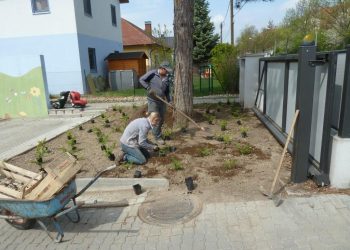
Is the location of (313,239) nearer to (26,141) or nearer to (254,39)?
(26,141)

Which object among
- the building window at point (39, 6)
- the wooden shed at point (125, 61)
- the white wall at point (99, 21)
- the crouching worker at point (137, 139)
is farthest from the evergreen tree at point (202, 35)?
the crouching worker at point (137, 139)

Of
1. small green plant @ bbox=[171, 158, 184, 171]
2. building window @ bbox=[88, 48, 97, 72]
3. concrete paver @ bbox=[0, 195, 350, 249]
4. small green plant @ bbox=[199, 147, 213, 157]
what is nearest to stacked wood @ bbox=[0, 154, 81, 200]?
concrete paver @ bbox=[0, 195, 350, 249]

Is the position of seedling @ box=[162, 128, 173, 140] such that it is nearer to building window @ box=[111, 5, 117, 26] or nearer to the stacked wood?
the stacked wood

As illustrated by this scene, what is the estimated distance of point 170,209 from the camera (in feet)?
13.6

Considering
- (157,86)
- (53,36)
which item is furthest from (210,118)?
(53,36)

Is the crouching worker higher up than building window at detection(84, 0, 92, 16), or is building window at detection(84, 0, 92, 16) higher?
building window at detection(84, 0, 92, 16)

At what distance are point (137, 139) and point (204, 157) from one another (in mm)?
1287

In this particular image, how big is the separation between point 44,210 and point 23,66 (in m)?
9.22

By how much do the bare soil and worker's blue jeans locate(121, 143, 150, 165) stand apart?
108mm

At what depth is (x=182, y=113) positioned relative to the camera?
7.42 meters

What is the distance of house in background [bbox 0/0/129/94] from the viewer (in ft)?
55.9

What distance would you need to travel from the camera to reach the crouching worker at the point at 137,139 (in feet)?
17.7

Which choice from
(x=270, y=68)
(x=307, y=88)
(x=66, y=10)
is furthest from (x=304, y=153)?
(x=66, y=10)

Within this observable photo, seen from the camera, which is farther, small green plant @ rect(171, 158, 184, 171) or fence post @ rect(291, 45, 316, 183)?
small green plant @ rect(171, 158, 184, 171)
